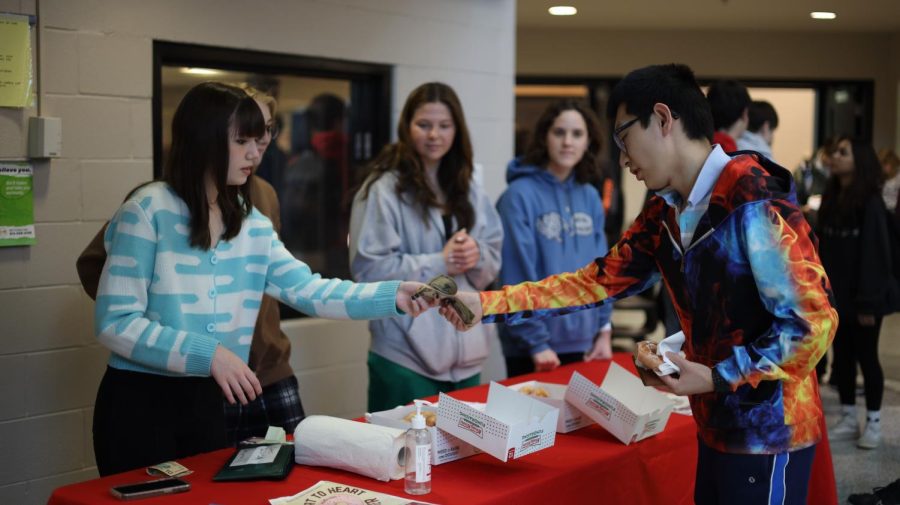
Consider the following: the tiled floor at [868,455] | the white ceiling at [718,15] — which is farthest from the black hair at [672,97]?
the white ceiling at [718,15]

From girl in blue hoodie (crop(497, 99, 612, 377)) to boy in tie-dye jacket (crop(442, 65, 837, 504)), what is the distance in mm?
1416

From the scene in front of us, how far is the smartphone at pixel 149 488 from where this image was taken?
191 centimetres

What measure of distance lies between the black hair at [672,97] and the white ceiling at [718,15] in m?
4.91

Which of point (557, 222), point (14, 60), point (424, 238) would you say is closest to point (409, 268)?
point (424, 238)

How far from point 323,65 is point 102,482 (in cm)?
261

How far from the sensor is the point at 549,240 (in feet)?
11.7

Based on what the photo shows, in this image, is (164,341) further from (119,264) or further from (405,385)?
(405,385)

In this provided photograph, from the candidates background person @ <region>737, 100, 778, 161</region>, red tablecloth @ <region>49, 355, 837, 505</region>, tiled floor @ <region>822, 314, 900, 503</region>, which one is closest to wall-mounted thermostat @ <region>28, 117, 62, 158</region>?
red tablecloth @ <region>49, 355, 837, 505</region>

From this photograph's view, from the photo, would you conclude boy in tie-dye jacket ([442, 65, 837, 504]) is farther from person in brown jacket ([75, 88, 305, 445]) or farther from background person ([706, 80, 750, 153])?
background person ([706, 80, 750, 153])

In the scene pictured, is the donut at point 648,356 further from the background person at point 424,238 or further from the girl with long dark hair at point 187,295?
the background person at point 424,238

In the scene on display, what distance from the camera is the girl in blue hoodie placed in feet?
11.6

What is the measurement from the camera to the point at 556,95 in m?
9.20

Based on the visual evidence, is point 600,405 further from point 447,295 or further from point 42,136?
point 42,136

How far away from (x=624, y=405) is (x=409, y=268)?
1.06 metres
